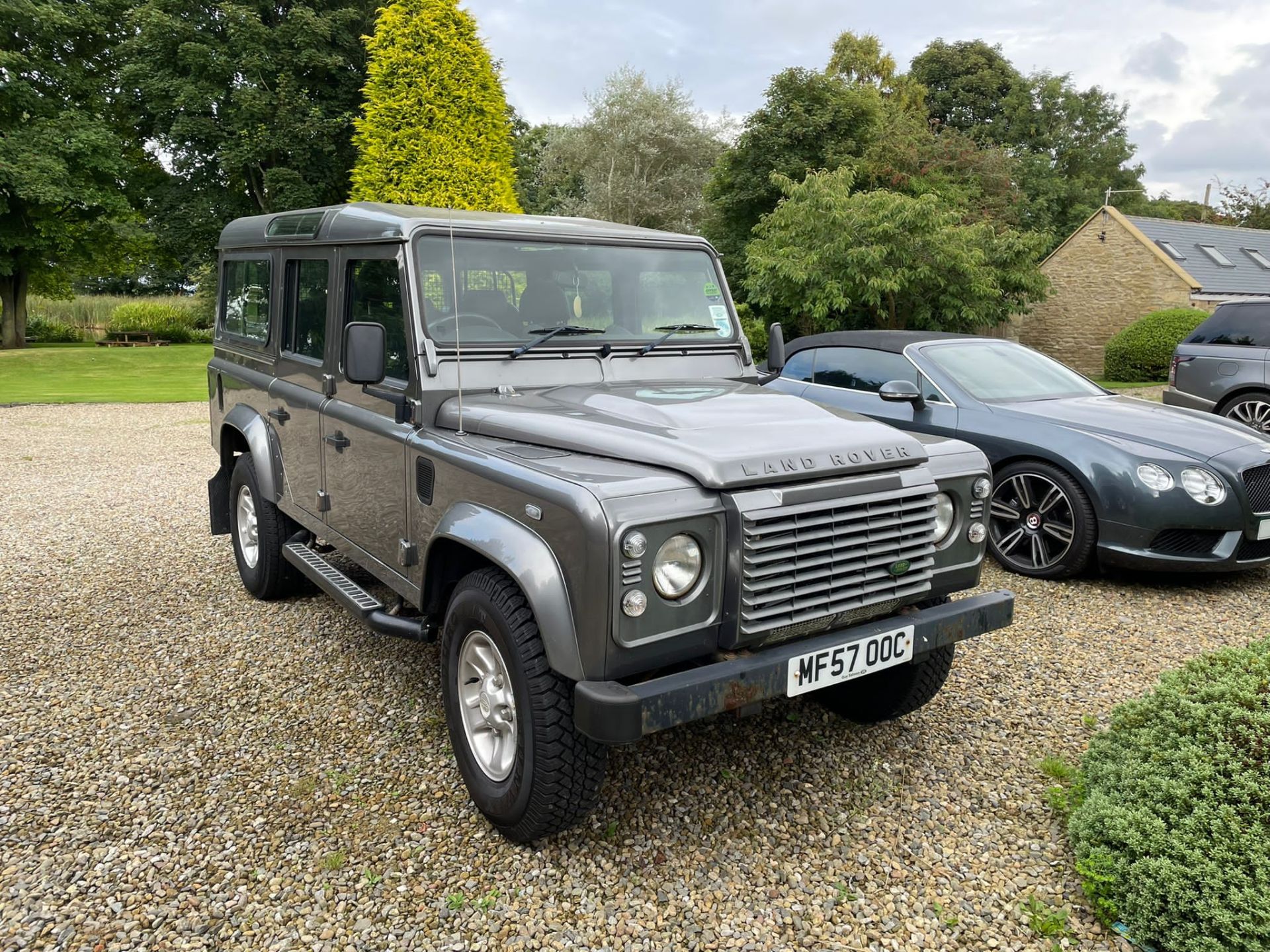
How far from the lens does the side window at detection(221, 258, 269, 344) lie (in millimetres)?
5141

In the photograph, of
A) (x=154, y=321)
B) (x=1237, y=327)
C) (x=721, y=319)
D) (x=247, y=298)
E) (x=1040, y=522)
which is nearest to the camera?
(x=721, y=319)

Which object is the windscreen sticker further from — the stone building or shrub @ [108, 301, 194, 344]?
shrub @ [108, 301, 194, 344]

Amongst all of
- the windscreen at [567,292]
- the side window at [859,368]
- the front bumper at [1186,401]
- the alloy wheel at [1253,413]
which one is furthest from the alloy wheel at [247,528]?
the alloy wheel at [1253,413]

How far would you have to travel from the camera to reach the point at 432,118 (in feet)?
59.7

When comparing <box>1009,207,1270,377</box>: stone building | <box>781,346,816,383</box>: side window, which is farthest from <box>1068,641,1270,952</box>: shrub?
<box>1009,207,1270,377</box>: stone building

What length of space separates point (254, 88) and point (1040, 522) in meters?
24.7

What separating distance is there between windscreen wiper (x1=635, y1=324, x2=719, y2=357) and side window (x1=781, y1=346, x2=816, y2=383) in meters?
3.18

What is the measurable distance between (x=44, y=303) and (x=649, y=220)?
22736mm

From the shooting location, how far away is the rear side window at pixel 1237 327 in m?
10.4

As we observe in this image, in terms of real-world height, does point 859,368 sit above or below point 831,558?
above

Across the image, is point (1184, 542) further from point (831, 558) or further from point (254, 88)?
point (254, 88)

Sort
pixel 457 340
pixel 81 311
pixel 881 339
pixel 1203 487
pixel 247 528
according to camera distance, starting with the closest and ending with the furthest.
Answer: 1. pixel 457 340
2. pixel 1203 487
3. pixel 247 528
4. pixel 881 339
5. pixel 81 311

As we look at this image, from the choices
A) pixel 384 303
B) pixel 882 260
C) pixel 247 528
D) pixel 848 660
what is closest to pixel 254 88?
pixel 882 260

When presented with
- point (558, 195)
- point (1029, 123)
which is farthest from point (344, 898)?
point (1029, 123)
